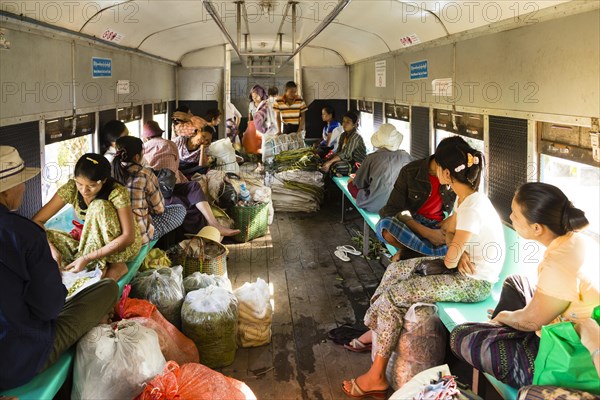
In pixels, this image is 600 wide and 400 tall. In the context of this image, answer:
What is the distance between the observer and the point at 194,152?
26.8ft

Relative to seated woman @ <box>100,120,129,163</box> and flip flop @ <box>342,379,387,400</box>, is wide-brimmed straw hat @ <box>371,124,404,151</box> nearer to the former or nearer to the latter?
seated woman @ <box>100,120,129,163</box>

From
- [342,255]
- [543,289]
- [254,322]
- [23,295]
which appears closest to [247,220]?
[342,255]

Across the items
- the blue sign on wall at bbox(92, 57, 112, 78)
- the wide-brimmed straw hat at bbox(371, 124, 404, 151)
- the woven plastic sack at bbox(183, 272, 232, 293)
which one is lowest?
the woven plastic sack at bbox(183, 272, 232, 293)

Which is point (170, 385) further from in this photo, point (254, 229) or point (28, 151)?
point (254, 229)

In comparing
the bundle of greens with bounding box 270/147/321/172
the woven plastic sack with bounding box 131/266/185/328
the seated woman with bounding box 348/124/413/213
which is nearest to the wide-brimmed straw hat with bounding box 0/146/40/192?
the woven plastic sack with bounding box 131/266/185/328

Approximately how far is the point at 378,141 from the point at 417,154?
2.99ft

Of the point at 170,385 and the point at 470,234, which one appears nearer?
the point at 170,385

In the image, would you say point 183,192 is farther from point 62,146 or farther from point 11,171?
point 11,171

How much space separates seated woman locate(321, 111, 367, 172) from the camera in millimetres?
8992

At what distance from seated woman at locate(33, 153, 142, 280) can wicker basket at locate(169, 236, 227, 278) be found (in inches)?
47.6

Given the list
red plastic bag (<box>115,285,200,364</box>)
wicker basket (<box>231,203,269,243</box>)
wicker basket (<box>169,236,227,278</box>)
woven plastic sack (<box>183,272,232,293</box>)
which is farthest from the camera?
wicker basket (<box>231,203,269,243</box>)

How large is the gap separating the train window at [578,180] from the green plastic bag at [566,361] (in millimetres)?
1339

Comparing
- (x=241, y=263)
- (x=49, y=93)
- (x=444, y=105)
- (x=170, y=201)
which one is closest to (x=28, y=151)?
(x=49, y=93)

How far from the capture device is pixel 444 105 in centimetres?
607
